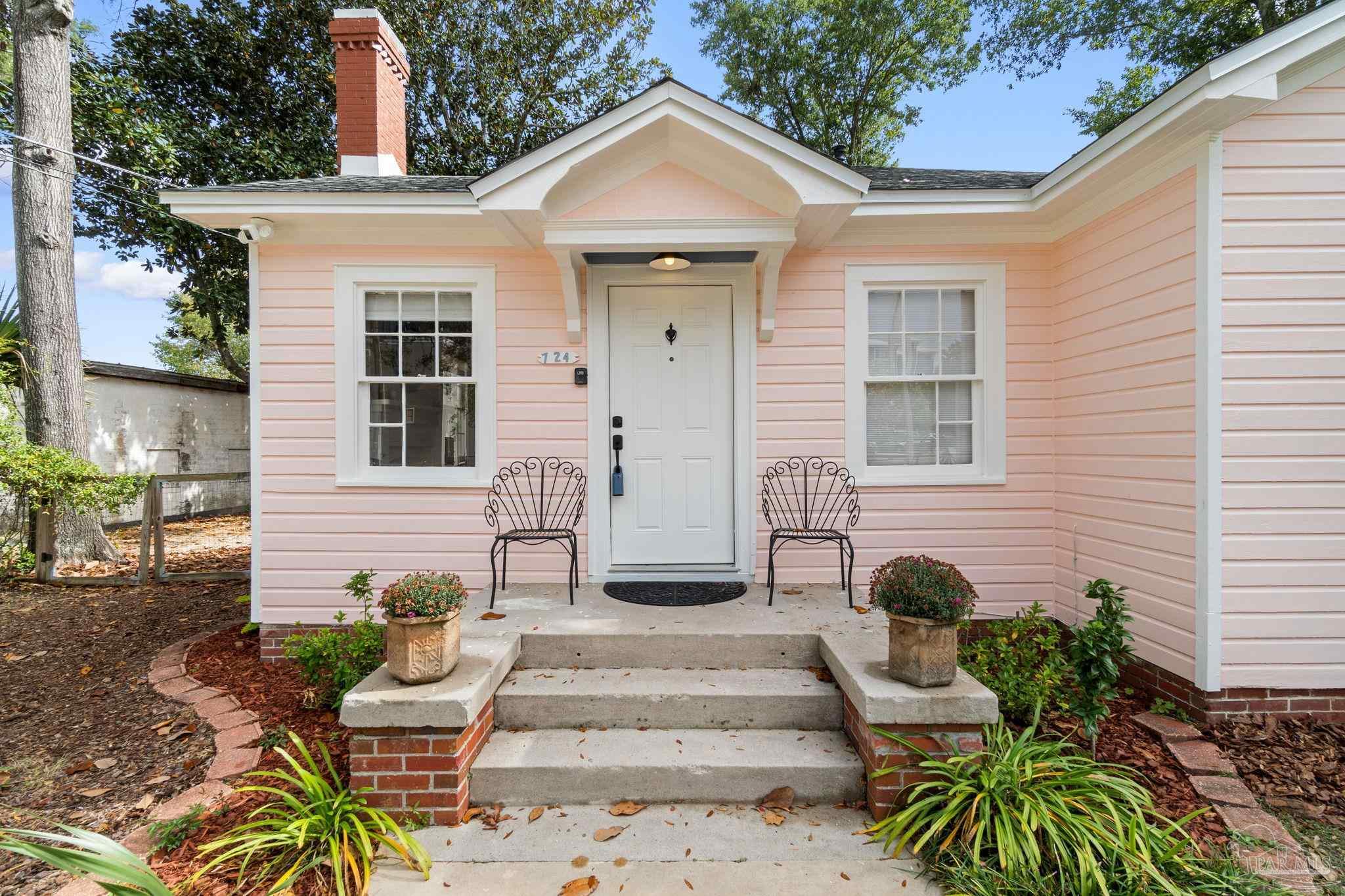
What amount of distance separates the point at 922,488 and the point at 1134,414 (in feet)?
4.21

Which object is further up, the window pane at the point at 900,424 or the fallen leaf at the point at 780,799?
the window pane at the point at 900,424

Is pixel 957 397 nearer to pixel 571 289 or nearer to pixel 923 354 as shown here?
pixel 923 354

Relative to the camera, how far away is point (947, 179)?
14.8 ft

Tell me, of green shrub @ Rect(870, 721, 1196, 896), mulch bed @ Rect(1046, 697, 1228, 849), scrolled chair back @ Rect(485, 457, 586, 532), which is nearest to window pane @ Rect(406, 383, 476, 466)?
scrolled chair back @ Rect(485, 457, 586, 532)

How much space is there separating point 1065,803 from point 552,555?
3120 millimetres

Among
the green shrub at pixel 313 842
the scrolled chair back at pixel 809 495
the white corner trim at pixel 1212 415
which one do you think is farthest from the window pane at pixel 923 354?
the green shrub at pixel 313 842

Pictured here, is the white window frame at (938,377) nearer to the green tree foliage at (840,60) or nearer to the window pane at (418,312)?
the window pane at (418,312)

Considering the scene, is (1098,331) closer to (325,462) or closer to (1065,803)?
(1065,803)

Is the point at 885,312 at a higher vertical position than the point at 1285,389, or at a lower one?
higher

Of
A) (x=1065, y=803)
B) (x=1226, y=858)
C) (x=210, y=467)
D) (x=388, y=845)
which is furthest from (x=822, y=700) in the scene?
(x=210, y=467)

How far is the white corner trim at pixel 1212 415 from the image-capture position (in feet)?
9.41

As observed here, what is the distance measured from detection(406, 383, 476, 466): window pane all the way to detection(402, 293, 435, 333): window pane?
407 millimetres

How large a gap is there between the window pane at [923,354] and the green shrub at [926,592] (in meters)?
2.09

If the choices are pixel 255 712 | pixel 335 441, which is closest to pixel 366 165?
pixel 335 441
